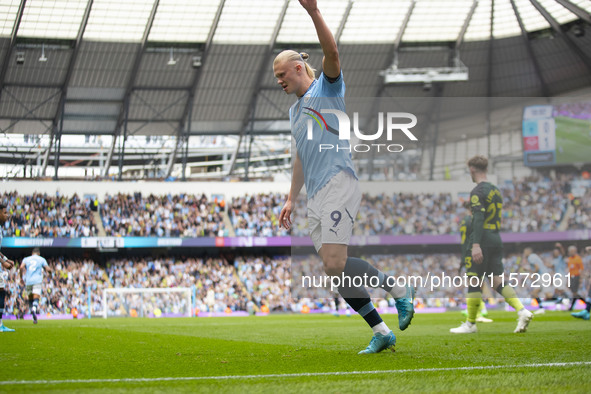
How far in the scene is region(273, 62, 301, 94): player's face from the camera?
5.30 metres

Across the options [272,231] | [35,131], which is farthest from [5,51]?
[272,231]

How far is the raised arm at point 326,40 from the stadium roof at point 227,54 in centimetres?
2792

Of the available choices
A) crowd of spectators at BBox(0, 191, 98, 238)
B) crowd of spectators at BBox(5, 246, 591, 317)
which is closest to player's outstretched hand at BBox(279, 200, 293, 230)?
crowd of spectators at BBox(5, 246, 591, 317)

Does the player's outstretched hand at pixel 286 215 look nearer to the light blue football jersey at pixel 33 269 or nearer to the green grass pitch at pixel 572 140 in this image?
the green grass pitch at pixel 572 140

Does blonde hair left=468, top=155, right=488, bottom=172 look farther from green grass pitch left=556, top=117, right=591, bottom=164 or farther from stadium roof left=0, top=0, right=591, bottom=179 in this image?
stadium roof left=0, top=0, right=591, bottom=179

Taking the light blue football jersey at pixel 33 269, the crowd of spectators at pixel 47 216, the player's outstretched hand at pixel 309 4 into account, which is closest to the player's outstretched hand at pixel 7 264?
the light blue football jersey at pixel 33 269

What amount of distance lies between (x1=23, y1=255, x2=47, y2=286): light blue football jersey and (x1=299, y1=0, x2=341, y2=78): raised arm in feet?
44.4

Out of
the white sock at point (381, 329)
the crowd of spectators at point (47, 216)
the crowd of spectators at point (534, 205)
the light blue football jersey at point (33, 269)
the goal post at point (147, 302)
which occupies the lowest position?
the goal post at point (147, 302)

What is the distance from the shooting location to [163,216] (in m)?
34.5

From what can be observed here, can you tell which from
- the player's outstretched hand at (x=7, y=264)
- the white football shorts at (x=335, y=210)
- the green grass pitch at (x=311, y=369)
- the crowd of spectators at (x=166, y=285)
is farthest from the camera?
the crowd of spectators at (x=166, y=285)

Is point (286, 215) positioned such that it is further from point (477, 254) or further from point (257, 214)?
point (257, 214)

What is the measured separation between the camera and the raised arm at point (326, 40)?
4.53 metres

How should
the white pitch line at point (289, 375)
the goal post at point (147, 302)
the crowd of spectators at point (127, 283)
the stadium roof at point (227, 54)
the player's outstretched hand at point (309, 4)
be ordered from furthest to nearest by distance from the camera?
1. the stadium roof at point (227, 54)
2. the crowd of spectators at point (127, 283)
3. the goal post at point (147, 302)
4. the player's outstretched hand at point (309, 4)
5. the white pitch line at point (289, 375)

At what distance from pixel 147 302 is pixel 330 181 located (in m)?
22.6
